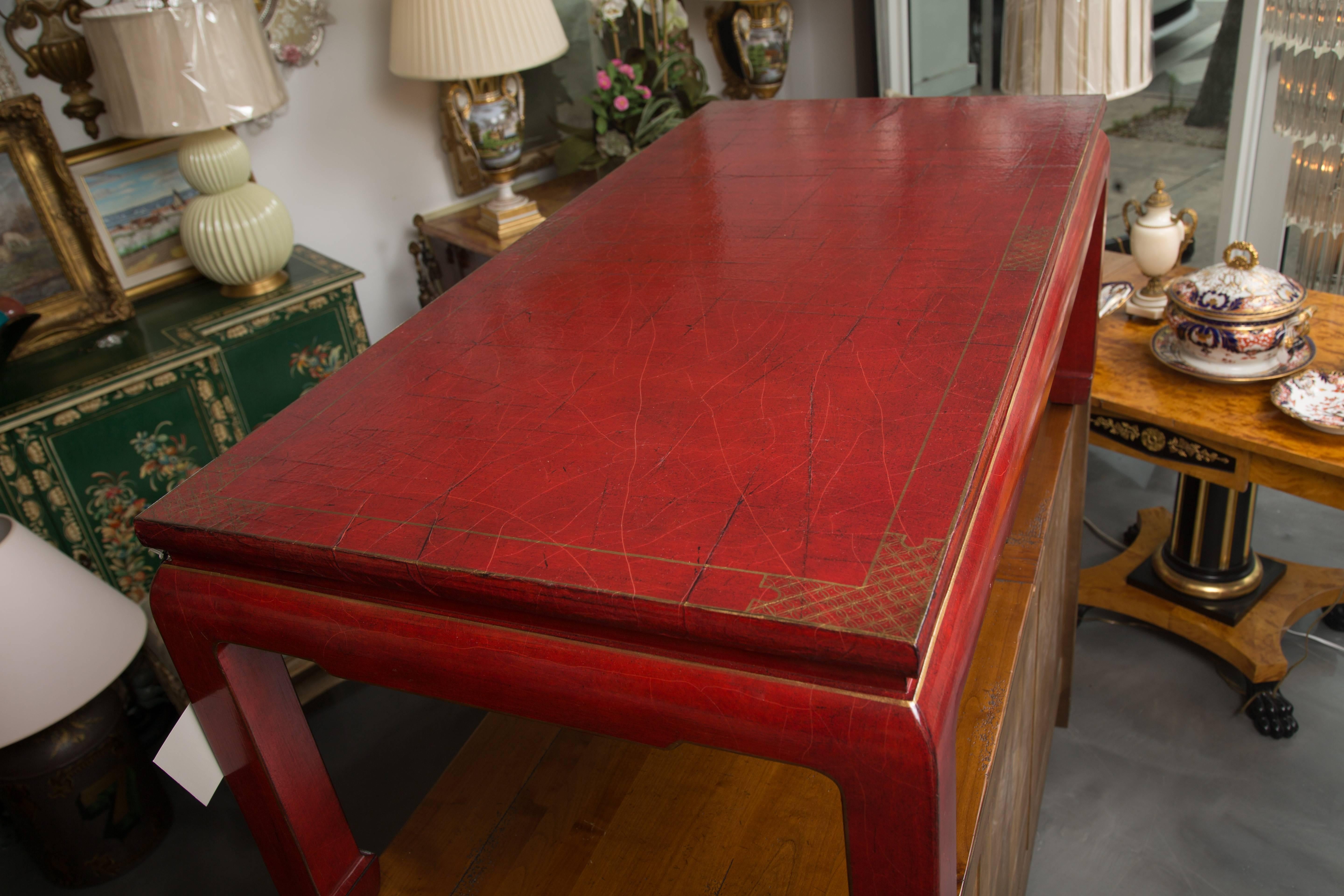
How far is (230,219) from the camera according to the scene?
210 centimetres

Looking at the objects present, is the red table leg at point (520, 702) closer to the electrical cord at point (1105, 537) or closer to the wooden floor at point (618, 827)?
the wooden floor at point (618, 827)

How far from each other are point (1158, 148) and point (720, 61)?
1384mm

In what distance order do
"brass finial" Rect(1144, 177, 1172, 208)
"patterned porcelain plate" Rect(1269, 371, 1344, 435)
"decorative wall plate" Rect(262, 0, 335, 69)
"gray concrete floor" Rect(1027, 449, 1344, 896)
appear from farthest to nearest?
"decorative wall plate" Rect(262, 0, 335, 69)
"brass finial" Rect(1144, 177, 1172, 208)
"gray concrete floor" Rect(1027, 449, 1344, 896)
"patterned porcelain plate" Rect(1269, 371, 1344, 435)

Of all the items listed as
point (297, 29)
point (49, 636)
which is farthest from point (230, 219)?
point (49, 636)

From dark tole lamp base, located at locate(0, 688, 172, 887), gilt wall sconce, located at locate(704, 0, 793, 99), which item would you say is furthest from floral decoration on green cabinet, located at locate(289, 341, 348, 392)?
gilt wall sconce, located at locate(704, 0, 793, 99)

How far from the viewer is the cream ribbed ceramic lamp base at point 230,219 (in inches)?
81.2

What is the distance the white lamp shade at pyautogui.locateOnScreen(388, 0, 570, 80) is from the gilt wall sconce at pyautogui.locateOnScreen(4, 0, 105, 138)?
2.12 ft

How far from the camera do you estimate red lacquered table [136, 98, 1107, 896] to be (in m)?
0.41

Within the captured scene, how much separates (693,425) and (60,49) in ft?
6.96

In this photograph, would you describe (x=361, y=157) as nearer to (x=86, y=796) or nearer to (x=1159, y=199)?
(x=86, y=796)

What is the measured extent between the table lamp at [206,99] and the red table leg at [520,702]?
5.36ft

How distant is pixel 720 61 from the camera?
3.17 meters

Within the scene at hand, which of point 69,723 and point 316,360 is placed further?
point 316,360

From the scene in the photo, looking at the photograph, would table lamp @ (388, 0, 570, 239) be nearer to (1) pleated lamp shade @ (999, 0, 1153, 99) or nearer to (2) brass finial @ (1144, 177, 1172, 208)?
(1) pleated lamp shade @ (999, 0, 1153, 99)
